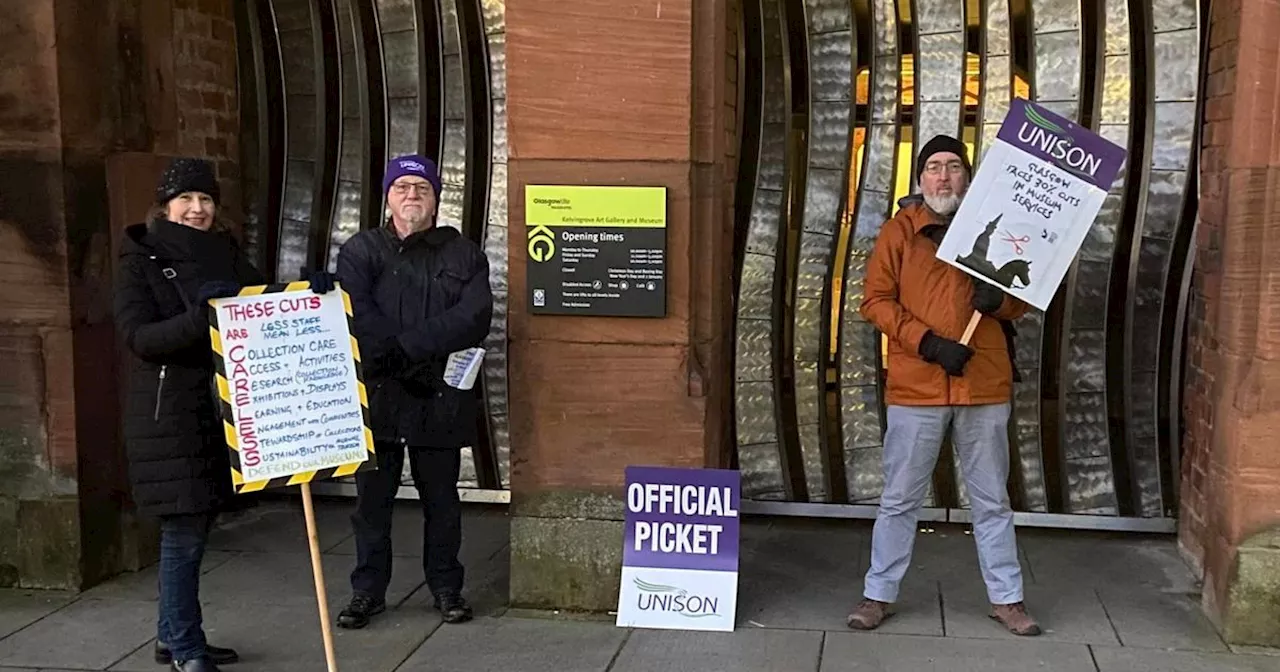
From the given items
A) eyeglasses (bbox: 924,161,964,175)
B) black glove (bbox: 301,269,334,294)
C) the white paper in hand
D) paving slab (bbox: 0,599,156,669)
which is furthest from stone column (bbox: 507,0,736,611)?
paving slab (bbox: 0,599,156,669)

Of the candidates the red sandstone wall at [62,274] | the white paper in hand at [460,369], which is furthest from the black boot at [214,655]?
the white paper in hand at [460,369]

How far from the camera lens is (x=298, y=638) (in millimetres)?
4594

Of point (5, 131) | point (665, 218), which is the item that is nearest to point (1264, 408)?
point (665, 218)

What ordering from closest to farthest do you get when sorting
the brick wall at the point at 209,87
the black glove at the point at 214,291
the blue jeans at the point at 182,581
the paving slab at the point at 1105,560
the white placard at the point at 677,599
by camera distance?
the black glove at the point at 214,291
the blue jeans at the point at 182,581
the white placard at the point at 677,599
the paving slab at the point at 1105,560
the brick wall at the point at 209,87

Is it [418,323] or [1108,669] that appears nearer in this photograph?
[1108,669]

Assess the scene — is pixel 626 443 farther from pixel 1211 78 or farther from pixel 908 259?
pixel 1211 78

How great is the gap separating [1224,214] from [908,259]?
1.35m

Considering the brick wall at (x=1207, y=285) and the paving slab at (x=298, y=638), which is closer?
the paving slab at (x=298, y=638)

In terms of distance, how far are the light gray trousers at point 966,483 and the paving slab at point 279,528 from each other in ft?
9.67

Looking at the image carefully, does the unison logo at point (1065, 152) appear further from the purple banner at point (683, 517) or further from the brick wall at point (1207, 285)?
the purple banner at point (683, 517)

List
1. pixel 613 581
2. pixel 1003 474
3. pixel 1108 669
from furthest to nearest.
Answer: pixel 613 581 → pixel 1003 474 → pixel 1108 669

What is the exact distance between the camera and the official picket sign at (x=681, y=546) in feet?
15.3

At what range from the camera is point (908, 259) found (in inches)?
176

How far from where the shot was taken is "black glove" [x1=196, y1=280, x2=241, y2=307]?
3742 millimetres
